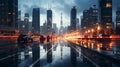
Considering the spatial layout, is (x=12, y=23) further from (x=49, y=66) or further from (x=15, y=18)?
(x=49, y=66)

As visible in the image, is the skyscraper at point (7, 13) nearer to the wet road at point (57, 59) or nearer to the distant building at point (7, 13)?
the distant building at point (7, 13)

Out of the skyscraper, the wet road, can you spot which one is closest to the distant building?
the skyscraper

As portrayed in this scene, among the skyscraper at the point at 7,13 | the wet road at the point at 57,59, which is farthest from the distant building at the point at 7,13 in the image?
the wet road at the point at 57,59

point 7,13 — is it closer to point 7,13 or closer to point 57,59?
point 7,13

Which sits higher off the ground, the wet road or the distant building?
the distant building

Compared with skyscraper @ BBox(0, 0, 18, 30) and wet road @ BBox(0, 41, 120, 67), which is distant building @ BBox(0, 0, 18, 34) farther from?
wet road @ BBox(0, 41, 120, 67)

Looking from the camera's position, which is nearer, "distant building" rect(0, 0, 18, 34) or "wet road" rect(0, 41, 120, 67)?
"wet road" rect(0, 41, 120, 67)

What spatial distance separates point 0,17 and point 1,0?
11686mm

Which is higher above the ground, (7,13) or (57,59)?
(7,13)

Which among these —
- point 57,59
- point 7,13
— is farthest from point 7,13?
point 57,59

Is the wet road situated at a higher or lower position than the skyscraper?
lower

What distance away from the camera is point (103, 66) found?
14281 mm

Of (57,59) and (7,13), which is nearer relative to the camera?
(57,59)

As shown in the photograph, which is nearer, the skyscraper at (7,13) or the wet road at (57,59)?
the wet road at (57,59)
